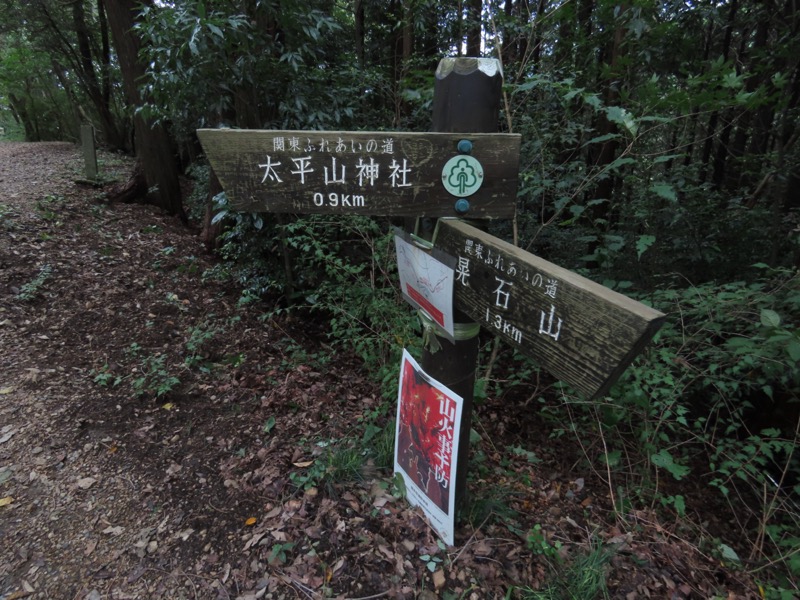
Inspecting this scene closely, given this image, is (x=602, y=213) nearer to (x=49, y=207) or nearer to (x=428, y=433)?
(x=428, y=433)

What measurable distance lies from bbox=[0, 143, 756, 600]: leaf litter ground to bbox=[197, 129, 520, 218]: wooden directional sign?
178 centimetres

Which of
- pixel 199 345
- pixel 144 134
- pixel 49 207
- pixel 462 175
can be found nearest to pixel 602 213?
pixel 462 175

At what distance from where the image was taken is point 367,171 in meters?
1.71

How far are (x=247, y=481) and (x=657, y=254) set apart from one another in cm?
513

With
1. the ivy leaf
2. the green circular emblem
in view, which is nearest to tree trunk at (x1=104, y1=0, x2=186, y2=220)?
the green circular emblem

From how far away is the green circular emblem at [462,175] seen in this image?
164 centimetres

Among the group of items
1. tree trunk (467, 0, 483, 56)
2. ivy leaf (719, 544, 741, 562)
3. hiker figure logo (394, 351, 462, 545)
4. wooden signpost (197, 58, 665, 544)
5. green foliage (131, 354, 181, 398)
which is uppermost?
tree trunk (467, 0, 483, 56)

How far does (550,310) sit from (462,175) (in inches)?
26.1

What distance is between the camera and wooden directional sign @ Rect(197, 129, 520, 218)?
1.63 metres

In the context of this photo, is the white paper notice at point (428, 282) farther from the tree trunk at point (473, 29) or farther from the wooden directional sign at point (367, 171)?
the tree trunk at point (473, 29)

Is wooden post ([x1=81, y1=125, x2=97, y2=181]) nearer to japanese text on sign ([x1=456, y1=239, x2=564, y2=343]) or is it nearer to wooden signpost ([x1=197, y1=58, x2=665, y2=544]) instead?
wooden signpost ([x1=197, y1=58, x2=665, y2=544])

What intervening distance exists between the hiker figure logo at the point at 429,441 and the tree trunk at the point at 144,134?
7.14 m

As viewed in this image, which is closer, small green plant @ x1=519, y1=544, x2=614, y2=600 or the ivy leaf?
small green plant @ x1=519, y1=544, x2=614, y2=600

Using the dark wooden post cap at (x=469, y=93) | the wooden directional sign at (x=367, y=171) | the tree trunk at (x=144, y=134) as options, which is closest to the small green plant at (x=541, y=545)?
the wooden directional sign at (x=367, y=171)
